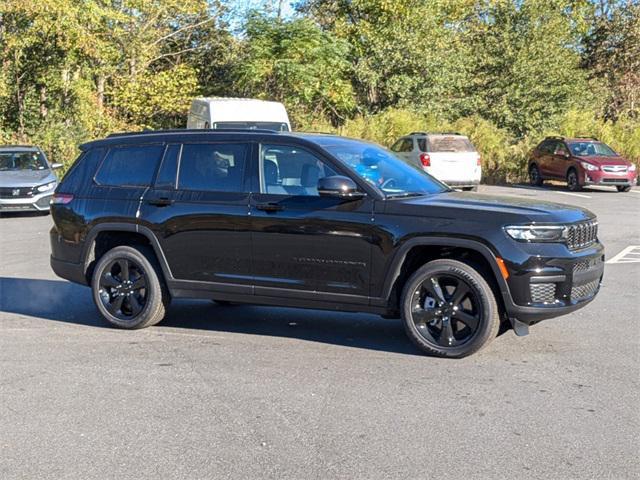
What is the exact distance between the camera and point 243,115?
2030 centimetres

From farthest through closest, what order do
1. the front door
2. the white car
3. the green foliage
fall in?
the green foliage
the white car
the front door

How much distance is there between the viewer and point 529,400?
570 centimetres

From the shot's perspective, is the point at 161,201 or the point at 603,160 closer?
the point at 161,201

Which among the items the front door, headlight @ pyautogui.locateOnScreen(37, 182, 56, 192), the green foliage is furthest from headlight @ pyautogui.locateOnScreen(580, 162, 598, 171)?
the front door

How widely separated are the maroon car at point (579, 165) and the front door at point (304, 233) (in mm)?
20464

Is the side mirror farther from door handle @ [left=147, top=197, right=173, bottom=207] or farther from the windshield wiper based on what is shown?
door handle @ [left=147, top=197, right=173, bottom=207]

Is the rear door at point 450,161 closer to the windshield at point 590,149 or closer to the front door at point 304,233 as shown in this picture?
the windshield at point 590,149

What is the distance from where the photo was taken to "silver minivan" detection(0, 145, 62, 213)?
64.2ft

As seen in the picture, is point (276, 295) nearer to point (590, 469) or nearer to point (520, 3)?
point (590, 469)

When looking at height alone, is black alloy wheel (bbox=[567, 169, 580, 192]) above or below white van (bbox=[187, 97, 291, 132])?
below

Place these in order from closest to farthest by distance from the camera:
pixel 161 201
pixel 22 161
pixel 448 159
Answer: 1. pixel 161 201
2. pixel 22 161
3. pixel 448 159

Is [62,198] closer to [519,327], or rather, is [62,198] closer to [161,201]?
[161,201]

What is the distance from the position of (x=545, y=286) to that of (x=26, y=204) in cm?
1547

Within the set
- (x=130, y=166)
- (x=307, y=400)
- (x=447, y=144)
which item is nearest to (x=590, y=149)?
(x=447, y=144)
